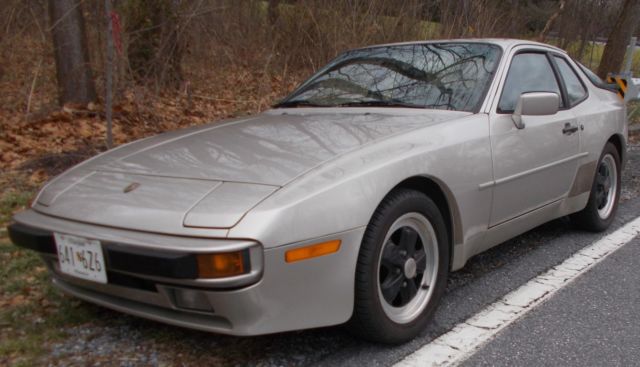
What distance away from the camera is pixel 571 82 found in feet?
13.2

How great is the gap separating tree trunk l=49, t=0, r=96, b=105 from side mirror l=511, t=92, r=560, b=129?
4610 mm

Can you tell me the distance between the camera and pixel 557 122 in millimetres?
3514

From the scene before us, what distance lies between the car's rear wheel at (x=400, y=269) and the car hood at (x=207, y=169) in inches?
13.4

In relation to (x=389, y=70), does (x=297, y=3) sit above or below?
above

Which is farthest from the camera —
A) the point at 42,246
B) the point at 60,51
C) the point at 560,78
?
the point at 60,51

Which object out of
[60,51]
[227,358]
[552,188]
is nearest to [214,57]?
[60,51]

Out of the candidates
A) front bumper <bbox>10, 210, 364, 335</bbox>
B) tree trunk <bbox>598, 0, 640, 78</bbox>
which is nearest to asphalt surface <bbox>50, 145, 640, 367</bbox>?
front bumper <bbox>10, 210, 364, 335</bbox>

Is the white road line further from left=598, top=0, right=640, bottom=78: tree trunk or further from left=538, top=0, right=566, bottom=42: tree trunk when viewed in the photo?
left=538, top=0, right=566, bottom=42: tree trunk

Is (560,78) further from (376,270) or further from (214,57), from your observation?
(214,57)

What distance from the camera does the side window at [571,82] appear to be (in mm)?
3924

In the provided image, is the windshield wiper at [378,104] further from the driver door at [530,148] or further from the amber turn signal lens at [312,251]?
the amber turn signal lens at [312,251]

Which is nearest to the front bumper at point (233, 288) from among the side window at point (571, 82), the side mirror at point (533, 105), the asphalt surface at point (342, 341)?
the asphalt surface at point (342, 341)

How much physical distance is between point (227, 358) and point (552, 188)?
222 centimetres

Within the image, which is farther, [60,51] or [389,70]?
[60,51]
